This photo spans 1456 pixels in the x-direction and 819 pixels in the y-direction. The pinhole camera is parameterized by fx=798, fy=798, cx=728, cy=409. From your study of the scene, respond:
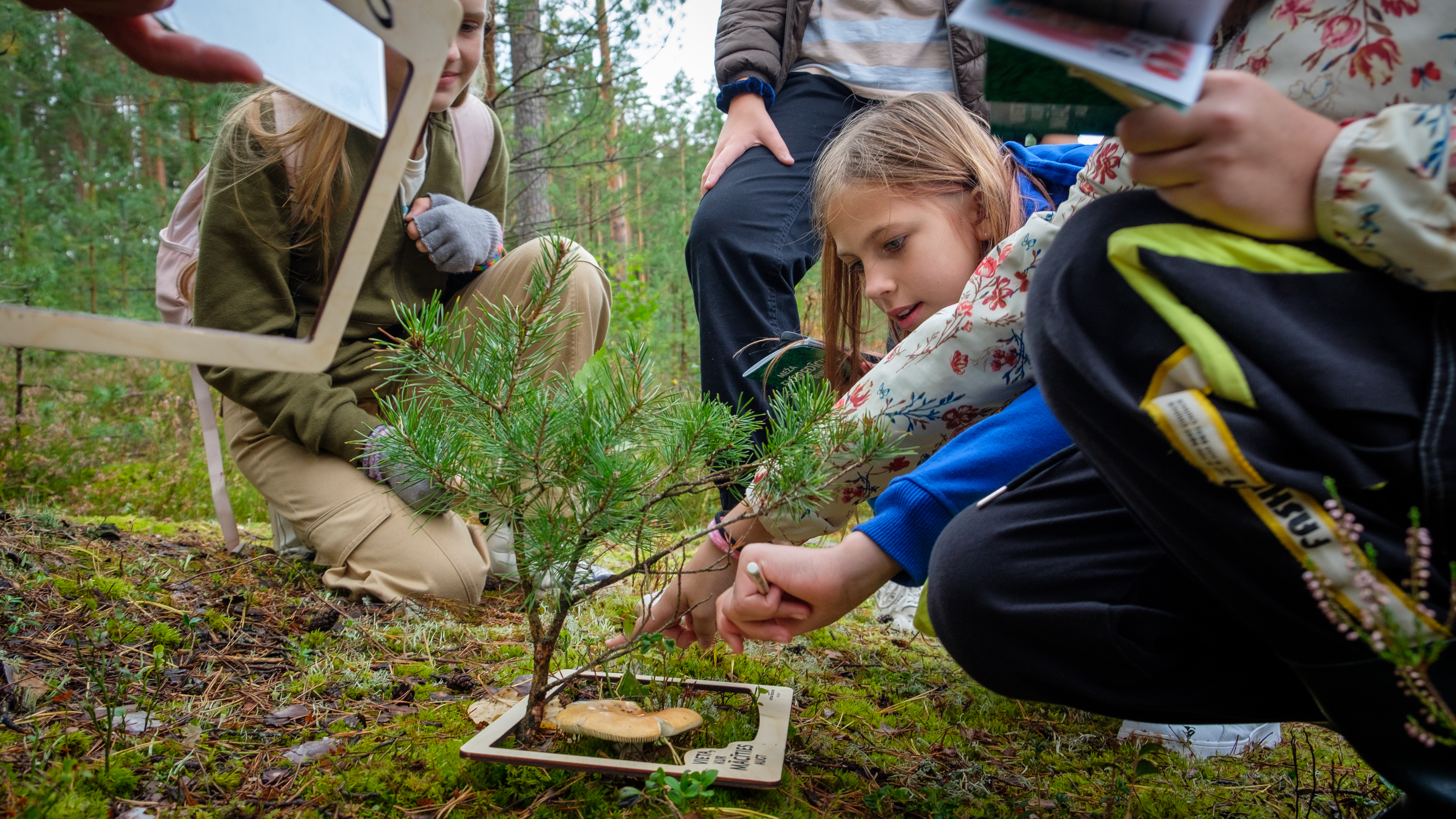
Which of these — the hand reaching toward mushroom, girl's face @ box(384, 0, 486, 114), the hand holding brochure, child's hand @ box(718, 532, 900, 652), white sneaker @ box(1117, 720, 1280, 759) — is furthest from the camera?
girl's face @ box(384, 0, 486, 114)

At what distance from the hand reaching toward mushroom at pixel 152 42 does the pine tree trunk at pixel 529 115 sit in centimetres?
379

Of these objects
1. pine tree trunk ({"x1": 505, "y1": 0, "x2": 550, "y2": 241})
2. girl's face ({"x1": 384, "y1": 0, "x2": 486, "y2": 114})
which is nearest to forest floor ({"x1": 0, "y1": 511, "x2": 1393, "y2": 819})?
girl's face ({"x1": 384, "y1": 0, "x2": 486, "y2": 114})

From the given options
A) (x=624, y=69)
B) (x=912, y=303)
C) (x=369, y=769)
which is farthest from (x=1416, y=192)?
(x=624, y=69)

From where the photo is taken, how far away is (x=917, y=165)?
2068mm

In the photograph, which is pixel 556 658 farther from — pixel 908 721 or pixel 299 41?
pixel 299 41

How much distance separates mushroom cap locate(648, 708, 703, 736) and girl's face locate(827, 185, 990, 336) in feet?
3.83

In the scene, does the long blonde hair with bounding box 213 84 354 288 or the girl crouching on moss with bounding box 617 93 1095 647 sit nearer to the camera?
the girl crouching on moss with bounding box 617 93 1095 647

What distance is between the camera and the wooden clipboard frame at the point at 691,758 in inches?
46.6

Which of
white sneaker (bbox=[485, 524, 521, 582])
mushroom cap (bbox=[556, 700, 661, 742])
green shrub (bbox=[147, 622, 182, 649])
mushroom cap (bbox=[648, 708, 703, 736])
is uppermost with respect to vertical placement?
A: mushroom cap (bbox=[556, 700, 661, 742])

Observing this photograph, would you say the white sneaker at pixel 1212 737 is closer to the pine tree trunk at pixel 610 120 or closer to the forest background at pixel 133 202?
the forest background at pixel 133 202

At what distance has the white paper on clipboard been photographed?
83cm

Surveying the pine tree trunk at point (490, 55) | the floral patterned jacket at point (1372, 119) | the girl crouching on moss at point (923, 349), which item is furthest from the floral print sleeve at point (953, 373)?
the pine tree trunk at point (490, 55)

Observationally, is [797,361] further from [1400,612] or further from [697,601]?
[1400,612]

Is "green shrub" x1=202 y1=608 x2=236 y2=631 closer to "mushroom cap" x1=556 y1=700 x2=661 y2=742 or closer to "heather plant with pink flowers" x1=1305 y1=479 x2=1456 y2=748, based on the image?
"mushroom cap" x1=556 y1=700 x2=661 y2=742
